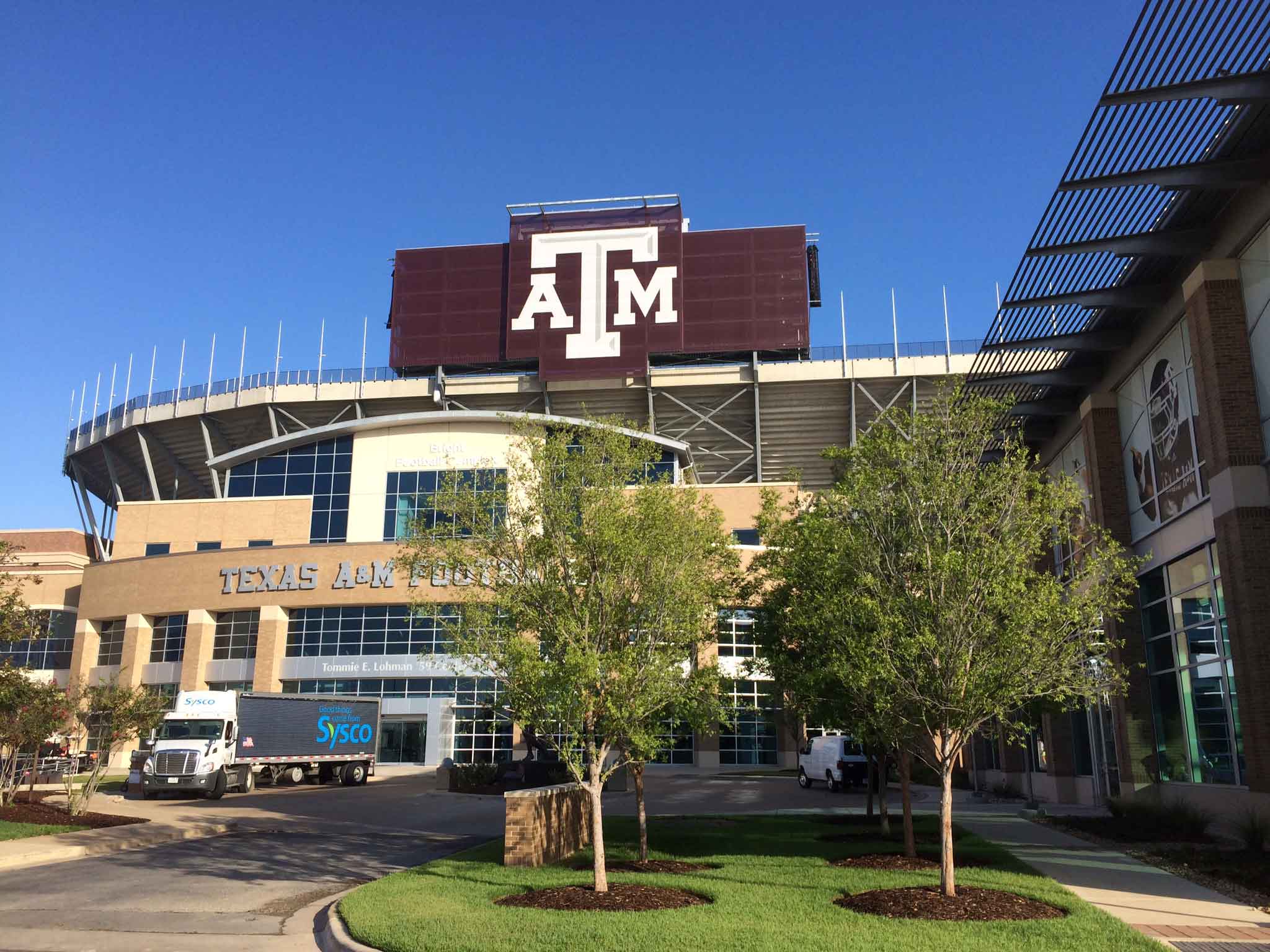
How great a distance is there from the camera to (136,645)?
2208 inches

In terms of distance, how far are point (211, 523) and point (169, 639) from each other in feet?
22.3

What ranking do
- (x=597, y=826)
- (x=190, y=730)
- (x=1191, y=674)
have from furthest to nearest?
(x=190, y=730), (x=1191, y=674), (x=597, y=826)

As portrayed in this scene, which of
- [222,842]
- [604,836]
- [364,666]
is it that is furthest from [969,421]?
[364,666]

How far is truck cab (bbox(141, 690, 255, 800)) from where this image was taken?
32.8 meters

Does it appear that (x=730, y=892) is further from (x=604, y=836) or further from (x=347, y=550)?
(x=347, y=550)

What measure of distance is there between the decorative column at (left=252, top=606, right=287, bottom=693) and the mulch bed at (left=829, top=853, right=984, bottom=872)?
138 ft

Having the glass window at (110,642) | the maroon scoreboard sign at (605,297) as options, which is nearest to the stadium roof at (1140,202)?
the maroon scoreboard sign at (605,297)

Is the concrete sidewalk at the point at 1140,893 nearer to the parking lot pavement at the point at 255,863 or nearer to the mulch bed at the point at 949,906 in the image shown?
the mulch bed at the point at 949,906

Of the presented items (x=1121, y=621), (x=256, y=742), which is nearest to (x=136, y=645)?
(x=256, y=742)

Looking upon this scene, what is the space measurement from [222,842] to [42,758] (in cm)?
2900

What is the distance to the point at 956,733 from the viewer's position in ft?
43.7

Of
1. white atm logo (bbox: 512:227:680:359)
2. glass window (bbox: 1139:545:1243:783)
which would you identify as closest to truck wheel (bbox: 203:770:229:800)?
glass window (bbox: 1139:545:1243:783)

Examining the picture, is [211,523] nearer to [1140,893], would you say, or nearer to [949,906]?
[949,906]

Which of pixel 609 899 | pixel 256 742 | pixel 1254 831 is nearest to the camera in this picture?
pixel 609 899
